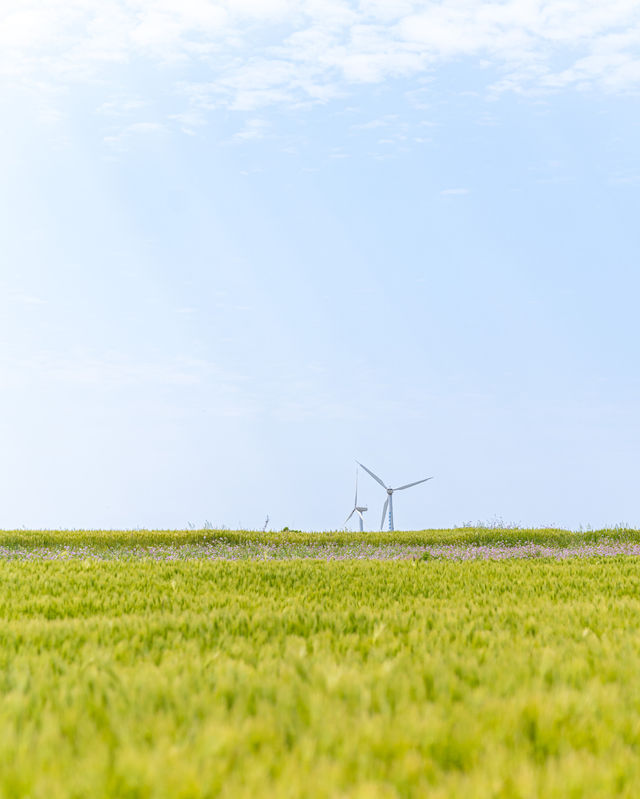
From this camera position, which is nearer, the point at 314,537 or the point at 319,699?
the point at 319,699

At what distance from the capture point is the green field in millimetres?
2904

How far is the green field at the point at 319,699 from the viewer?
9.53 ft

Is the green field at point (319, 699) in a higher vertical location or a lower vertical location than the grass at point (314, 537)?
lower

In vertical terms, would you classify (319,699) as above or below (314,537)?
below

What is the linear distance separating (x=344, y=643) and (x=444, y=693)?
1474mm

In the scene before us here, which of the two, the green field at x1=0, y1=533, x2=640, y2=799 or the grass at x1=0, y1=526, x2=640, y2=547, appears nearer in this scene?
the green field at x1=0, y1=533, x2=640, y2=799

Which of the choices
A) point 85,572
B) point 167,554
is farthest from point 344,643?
point 167,554

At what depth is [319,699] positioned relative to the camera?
12.1ft

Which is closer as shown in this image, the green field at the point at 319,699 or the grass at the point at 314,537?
the green field at the point at 319,699

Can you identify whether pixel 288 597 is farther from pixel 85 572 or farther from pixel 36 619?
pixel 85 572

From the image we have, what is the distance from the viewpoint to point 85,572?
35.0 feet

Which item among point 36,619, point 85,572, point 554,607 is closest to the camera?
point 36,619

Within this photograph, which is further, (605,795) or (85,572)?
(85,572)

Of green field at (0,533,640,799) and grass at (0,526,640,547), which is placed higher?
grass at (0,526,640,547)
